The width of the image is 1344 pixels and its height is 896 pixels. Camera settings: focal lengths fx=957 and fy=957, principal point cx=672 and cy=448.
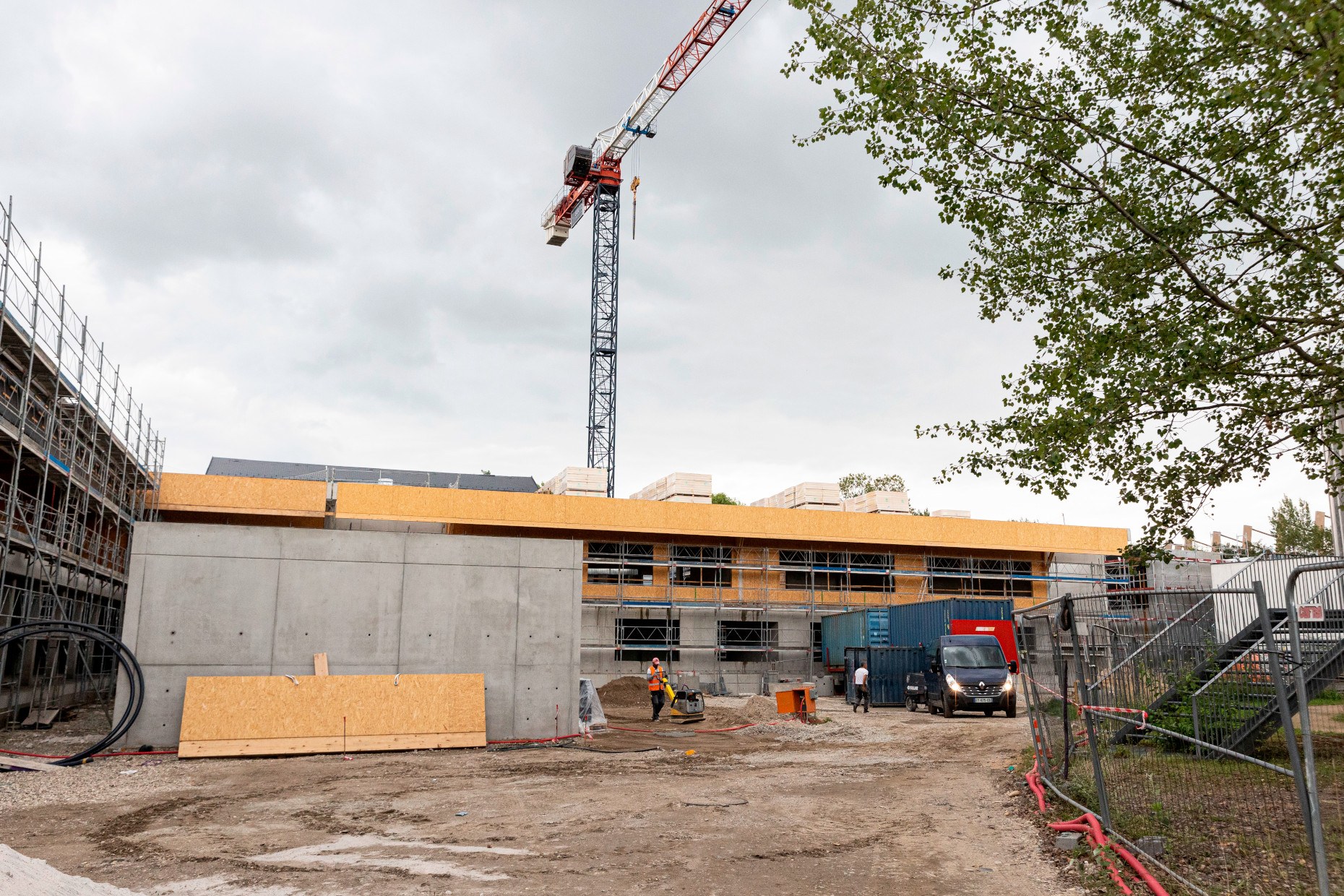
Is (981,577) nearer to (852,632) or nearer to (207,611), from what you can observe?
(852,632)

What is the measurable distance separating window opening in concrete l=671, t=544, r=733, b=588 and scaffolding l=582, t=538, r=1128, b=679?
0.14 feet

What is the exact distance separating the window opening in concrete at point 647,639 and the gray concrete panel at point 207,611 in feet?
68.1

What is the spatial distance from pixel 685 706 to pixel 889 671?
741 centimetres

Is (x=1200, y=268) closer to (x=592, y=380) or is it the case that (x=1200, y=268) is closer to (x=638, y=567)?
(x=638, y=567)

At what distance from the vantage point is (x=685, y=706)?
24000 mm

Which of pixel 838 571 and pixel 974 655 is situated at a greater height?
pixel 838 571

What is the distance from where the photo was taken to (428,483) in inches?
2062

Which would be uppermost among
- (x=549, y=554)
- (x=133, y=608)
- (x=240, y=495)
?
(x=240, y=495)

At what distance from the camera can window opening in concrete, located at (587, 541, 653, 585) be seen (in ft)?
126

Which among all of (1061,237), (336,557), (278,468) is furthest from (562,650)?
(278,468)

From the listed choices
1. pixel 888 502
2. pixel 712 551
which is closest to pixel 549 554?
pixel 712 551

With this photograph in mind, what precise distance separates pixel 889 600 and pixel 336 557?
93.6 ft

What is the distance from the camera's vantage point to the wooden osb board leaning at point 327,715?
16.4 metres

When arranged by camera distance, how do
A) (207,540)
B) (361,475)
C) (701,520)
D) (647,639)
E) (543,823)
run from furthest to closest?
(361,475), (701,520), (647,639), (207,540), (543,823)
